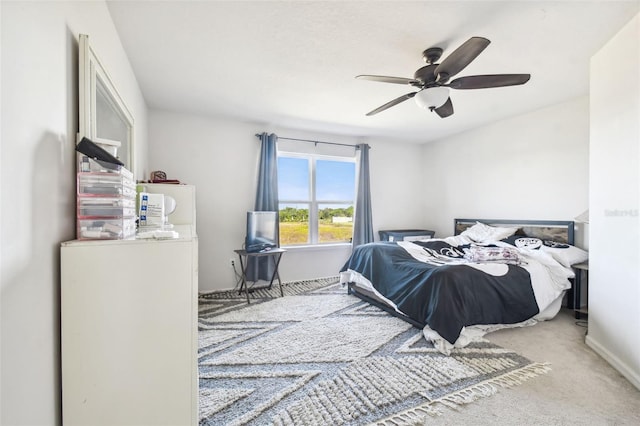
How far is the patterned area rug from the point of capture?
5.14 ft

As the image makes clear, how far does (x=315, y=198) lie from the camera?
458cm

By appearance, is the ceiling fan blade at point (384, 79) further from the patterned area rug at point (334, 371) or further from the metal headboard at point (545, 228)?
the metal headboard at point (545, 228)

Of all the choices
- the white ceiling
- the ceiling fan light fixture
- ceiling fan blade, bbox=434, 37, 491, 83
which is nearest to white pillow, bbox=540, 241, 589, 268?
the white ceiling

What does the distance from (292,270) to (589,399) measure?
339cm

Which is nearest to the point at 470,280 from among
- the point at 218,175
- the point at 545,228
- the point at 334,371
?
the point at 334,371

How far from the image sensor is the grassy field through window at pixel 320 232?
172 inches

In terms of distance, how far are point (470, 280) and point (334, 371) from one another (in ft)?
4.45

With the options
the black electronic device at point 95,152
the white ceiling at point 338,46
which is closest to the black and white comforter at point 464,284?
the white ceiling at point 338,46

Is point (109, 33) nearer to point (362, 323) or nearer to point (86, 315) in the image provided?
point (86, 315)

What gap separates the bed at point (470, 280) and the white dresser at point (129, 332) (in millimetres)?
1874

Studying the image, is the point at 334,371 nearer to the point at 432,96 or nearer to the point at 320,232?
the point at 432,96

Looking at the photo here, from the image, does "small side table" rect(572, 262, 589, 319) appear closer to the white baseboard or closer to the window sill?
Answer: the white baseboard

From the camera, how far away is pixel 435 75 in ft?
6.79

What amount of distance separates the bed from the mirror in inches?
94.1
